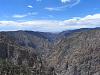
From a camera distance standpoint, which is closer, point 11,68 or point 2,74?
point 2,74

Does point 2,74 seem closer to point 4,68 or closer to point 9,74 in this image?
point 9,74

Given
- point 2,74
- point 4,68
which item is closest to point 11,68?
point 4,68

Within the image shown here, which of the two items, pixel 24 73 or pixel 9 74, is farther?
pixel 24 73

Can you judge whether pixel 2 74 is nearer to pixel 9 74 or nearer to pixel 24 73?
pixel 9 74

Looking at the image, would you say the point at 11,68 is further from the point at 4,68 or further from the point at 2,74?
the point at 2,74

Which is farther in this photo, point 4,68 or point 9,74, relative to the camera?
point 4,68
